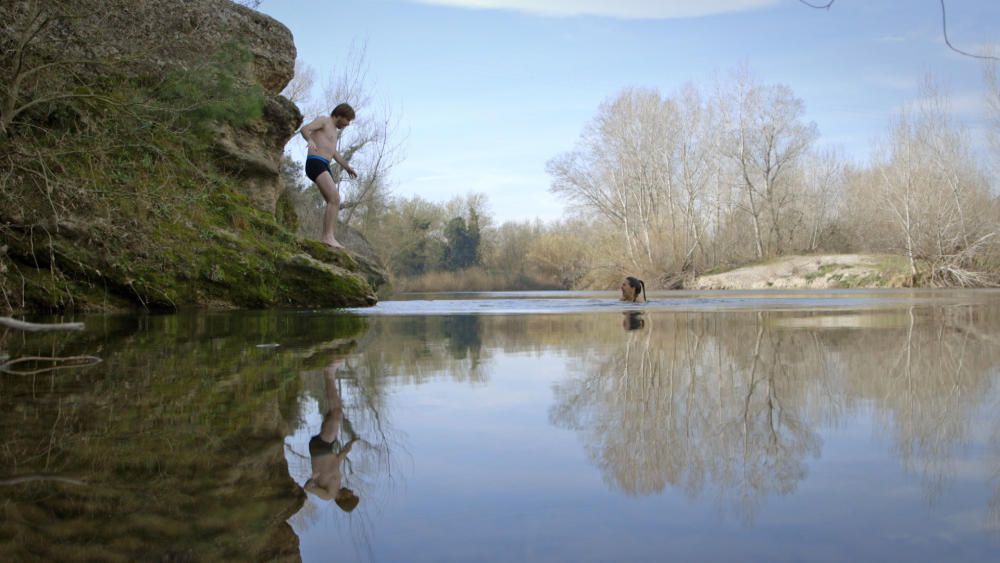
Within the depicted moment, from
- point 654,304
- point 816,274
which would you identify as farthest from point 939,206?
point 654,304

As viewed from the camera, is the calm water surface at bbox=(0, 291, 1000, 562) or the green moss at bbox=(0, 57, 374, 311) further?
the green moss at bbox=(0, 57, 374, 311)

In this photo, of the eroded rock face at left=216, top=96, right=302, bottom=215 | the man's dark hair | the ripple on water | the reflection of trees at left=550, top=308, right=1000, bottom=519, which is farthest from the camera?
the eroded rock face at left=216, top=96, right=302, bottom=215

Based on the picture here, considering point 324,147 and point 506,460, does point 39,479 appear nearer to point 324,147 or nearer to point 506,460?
point 506,460

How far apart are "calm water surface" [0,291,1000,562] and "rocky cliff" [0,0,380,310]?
135 inches

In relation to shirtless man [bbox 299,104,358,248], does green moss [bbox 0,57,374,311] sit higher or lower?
lower

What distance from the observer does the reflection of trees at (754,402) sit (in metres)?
1.66

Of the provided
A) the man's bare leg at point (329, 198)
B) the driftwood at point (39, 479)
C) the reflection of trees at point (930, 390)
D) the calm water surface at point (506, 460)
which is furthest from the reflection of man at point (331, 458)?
the man's bare leg at point (329, 198)

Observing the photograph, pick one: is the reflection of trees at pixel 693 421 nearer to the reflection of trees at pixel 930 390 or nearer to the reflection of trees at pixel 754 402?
the reflection of trees at pixel 754 402

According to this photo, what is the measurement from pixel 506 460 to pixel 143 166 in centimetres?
818

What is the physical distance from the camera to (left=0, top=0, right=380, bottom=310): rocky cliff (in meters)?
6.51

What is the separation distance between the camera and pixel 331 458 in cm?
184

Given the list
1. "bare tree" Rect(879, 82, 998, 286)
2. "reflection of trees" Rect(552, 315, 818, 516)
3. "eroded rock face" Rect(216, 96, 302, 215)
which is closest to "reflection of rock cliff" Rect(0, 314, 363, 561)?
"reflection of trees" Rect(552, 315, 818, 516)

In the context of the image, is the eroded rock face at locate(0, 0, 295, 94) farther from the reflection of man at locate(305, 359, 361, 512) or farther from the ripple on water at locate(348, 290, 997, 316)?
the reflection of man at locate(305, 359, 361, 512)

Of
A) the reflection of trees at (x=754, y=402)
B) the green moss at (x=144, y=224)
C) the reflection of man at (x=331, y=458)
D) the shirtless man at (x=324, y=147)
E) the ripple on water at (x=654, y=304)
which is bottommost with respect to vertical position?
the reflection of man at (x=331, y=458)
